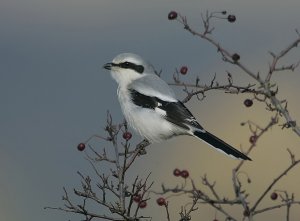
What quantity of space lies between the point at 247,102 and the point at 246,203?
1458 millimetres

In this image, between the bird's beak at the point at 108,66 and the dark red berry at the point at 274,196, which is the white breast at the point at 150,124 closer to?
the bird's beak at the point at 108,66

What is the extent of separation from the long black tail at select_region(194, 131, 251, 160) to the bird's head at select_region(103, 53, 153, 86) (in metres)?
0.97

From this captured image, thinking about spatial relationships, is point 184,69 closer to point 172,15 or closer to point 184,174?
point 172,15

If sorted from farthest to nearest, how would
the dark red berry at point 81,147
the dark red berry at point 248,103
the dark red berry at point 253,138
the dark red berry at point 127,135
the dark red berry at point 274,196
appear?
the dark red berry at point 81,147, the dark red berry at point 127,135, the dark red berry at point 248,103, the dark red berry at point 274,196, the dark red berry at point 253,138

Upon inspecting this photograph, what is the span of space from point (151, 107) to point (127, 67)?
22.0 inches

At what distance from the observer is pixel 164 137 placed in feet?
19.7

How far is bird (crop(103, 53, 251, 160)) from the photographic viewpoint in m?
5.81

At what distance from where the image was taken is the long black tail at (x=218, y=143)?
511cm

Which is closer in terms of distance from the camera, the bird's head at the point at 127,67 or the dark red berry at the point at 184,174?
the dark red berry at the point at 184,174

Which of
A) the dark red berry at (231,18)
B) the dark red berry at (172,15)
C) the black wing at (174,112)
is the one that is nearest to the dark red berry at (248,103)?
the dark red berry at (231,18)

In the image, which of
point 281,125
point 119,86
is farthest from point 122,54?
point 281,125

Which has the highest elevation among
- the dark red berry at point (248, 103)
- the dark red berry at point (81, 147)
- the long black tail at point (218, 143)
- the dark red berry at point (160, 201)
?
the long black tail at point (218, 143)

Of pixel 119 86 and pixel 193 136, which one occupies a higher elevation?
pixel 119 86

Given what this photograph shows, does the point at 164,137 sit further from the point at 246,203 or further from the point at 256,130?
the point at 246,203
